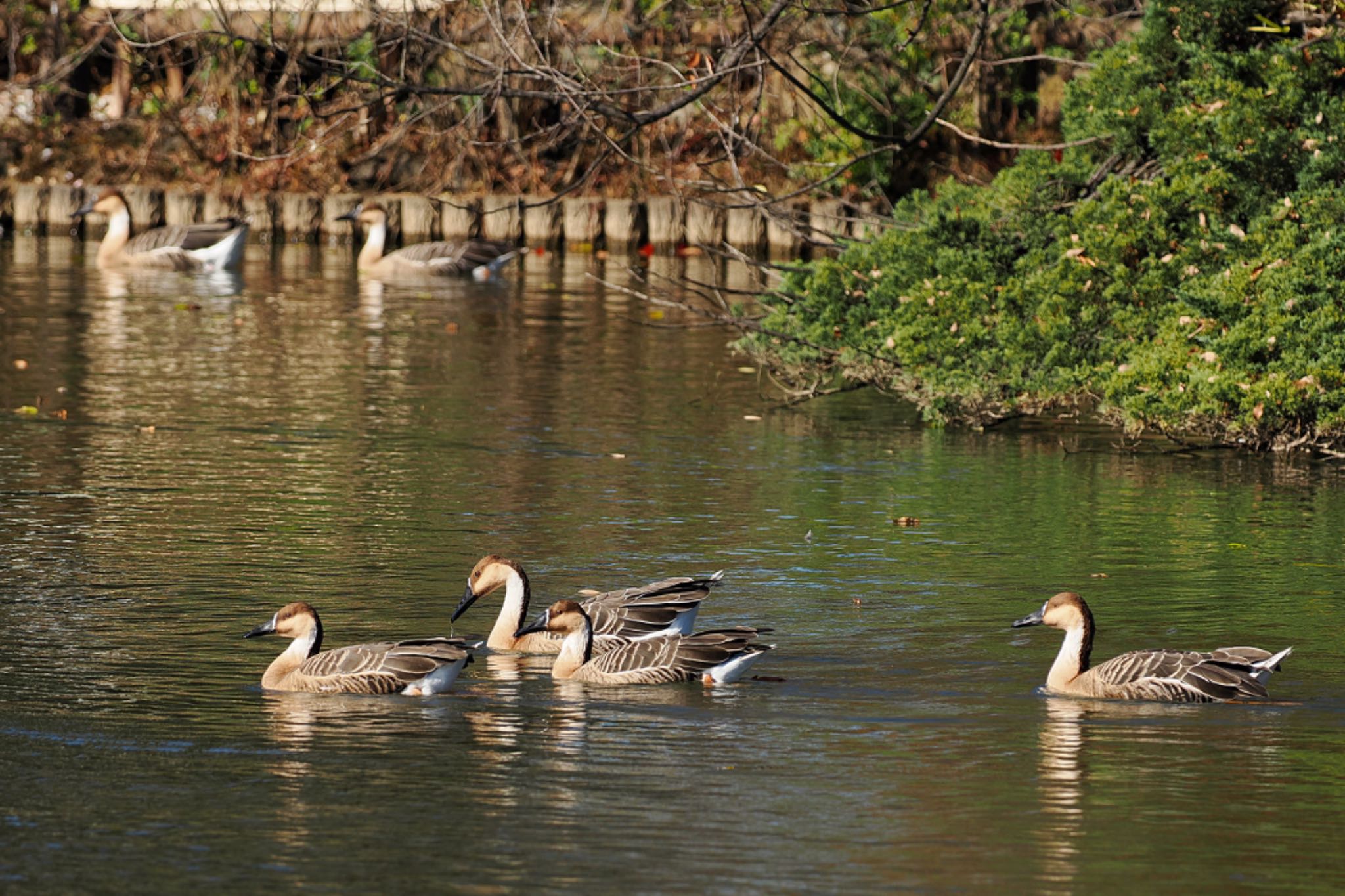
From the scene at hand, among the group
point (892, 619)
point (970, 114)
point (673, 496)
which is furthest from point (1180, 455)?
point (970, 114)

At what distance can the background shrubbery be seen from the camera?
17.2 meters

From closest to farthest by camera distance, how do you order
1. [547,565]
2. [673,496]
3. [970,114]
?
[547,565]
[673,496]
[970,114]

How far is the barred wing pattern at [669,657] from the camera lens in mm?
11133

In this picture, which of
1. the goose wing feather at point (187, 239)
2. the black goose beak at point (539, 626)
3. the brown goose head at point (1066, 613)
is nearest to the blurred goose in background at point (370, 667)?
the black goose beak at point (539, 626)

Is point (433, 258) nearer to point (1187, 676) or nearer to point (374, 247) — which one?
point (374, 247)

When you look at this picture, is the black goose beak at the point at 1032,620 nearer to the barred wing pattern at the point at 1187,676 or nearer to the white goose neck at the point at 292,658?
the barred wing pattern at the point at 1187,676

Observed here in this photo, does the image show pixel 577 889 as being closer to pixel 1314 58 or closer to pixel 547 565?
pixel 547 565

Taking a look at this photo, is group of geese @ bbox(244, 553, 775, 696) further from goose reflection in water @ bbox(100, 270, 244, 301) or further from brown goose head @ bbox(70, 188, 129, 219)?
brown goose head @ bbox(70, 188, 129, 219)

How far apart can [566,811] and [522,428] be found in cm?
1085

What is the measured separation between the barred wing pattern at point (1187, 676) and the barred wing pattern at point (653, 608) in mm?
2355

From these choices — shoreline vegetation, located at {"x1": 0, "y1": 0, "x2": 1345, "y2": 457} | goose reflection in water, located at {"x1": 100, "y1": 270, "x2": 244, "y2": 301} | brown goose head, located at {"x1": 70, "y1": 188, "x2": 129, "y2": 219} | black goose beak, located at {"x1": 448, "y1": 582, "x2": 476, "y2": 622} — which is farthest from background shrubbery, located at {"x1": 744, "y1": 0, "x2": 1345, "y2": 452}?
brown goose head, located at {"x1": 70, "y1": 188, "x2": 129, "y2": 219}

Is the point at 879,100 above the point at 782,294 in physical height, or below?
above

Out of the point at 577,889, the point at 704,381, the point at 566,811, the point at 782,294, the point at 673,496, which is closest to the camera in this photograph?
the point at 577,889

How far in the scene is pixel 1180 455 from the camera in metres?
19.0
